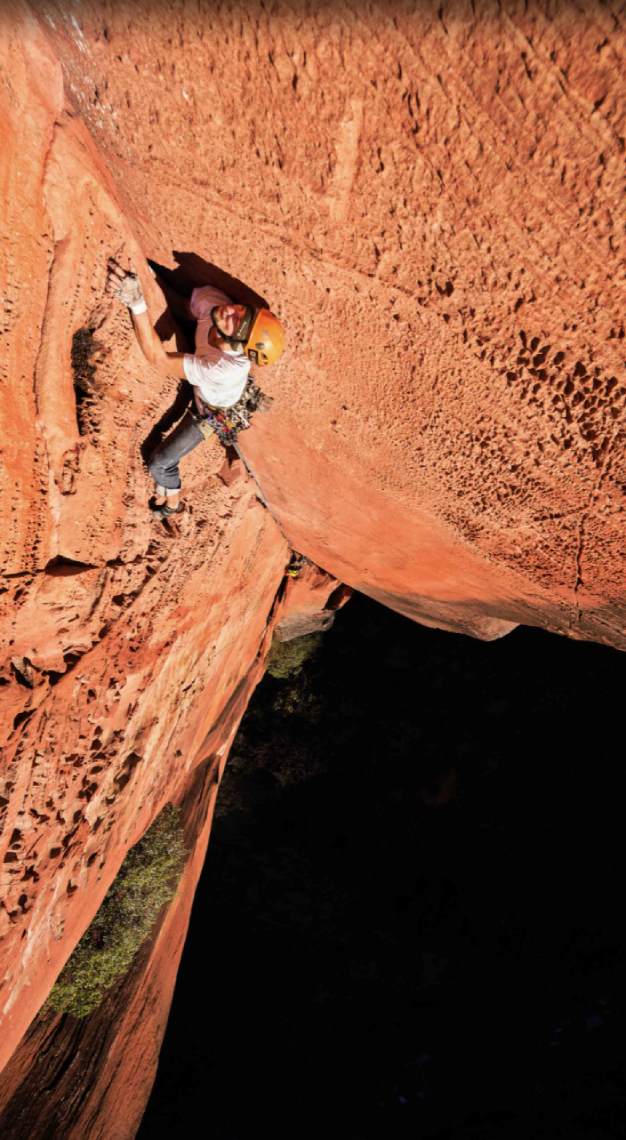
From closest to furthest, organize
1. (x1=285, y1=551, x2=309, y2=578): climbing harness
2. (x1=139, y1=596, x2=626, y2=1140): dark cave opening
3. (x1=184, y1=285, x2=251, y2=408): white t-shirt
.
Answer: (x1=184, y1=285, x2=251, y2=408): white t-shirt, (x1=285, y1=551, x2=309, y2=578): climbing harness, (x1=139, y1=596, x2=626, y2=1140): dark cave opening

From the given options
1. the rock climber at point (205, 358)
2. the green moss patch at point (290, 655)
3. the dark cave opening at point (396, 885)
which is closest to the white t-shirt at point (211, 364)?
the rock climber at point (205, 358)

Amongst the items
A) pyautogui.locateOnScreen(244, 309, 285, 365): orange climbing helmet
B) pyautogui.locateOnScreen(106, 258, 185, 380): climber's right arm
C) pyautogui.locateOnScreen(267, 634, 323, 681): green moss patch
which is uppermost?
pyautogui.locateOnScreen(106, 258, 185, 380): climber's right arm

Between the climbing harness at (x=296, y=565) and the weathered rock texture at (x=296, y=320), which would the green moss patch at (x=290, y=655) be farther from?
the weathered rock texture at (x=296, y=320)

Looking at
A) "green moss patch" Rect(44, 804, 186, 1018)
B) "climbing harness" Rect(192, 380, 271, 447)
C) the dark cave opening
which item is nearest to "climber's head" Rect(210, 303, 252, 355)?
"climbing harness" Rect(192, 380, 271, 447)

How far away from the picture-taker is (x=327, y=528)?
4281 mm

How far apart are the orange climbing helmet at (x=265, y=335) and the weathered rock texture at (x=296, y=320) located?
78 mm

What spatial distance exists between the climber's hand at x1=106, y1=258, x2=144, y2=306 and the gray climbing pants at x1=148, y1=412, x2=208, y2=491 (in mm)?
694

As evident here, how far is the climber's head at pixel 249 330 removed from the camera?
7.41 ft

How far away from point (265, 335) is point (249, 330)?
0.07 meters

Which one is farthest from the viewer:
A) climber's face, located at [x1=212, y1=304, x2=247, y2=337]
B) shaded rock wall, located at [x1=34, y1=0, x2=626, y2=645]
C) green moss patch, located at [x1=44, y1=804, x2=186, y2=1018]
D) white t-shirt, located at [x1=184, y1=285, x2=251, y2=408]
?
green moss patch, located at [x1=44, y1=804, x2=186, y2=1018]

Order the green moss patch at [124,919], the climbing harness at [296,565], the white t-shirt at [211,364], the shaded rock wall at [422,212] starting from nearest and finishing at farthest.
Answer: the shaded rock wall at [422,212] → the white t-shirt at [211,364] → the green moss patch at [124,919] → the climbing harness at [296,565]

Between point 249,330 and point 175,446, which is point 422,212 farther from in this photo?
point 175,446

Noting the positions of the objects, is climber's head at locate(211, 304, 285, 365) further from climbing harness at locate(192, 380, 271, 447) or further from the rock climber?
climbing harness at locate(192, 380, 271, 447)

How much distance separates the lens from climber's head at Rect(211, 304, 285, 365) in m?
2.26
